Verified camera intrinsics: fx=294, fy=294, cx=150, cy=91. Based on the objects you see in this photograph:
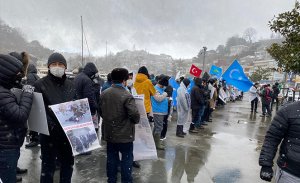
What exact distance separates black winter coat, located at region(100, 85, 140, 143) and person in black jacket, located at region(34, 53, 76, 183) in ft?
1.90

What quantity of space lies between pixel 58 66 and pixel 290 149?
8.93 ft

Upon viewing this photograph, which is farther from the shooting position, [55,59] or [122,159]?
[122,159]

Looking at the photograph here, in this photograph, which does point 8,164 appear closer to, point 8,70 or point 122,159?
point 8,70

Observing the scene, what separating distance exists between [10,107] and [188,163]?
4222mm

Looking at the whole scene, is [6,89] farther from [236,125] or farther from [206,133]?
[236,125]

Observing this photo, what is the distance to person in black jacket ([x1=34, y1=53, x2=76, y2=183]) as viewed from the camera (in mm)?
3545

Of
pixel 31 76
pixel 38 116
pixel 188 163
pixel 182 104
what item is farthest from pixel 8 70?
pixel 182 104

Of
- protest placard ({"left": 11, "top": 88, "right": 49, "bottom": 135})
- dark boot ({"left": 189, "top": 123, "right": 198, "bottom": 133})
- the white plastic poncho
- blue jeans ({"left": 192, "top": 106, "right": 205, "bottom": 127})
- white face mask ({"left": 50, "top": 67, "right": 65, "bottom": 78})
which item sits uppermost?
white face mask ({"left": 50, "top": 67, "right": 65, "bottom": 78})

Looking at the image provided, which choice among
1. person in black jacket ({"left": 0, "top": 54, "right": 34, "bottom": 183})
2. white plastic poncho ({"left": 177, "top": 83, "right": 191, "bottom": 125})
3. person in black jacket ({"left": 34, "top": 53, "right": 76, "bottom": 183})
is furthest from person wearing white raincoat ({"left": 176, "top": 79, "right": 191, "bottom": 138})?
person in black jacket ({"left": 0, "top": 54, "right": 34, "bottom": 183})

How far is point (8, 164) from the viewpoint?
2.79 meters

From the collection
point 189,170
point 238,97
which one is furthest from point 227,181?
point 238,97

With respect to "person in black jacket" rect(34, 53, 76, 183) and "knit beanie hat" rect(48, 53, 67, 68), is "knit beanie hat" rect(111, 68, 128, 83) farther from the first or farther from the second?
"knit beanie hat" rect(48, 53, 67, 68)

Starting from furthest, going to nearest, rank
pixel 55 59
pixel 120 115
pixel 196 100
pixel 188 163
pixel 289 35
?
pixel 196 100 < pixel 289 35 < pixel 188 163 < pixel 120 115 < pixel 55 59

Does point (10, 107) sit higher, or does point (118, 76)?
point (118, 76)
